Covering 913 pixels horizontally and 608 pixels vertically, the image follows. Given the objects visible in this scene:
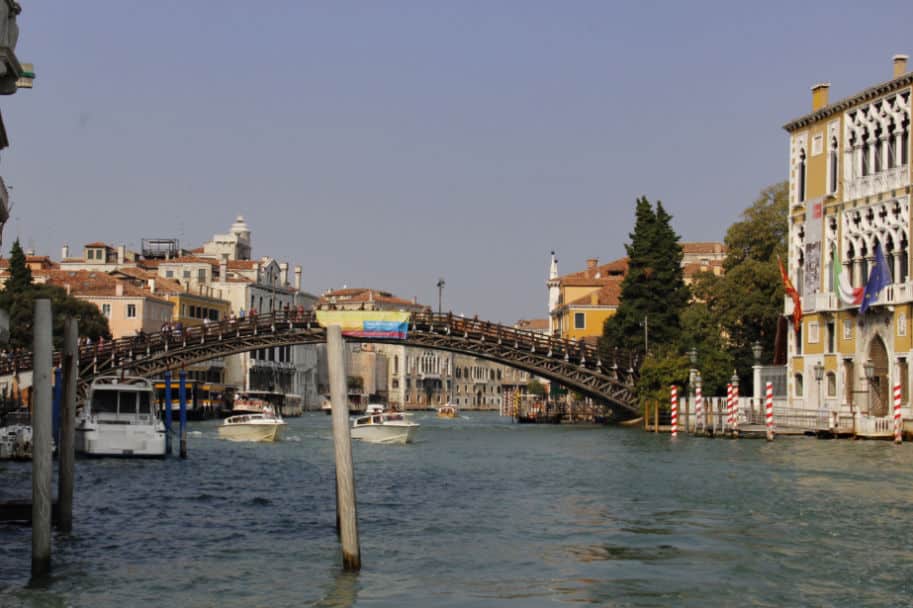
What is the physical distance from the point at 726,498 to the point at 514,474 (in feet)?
20.2

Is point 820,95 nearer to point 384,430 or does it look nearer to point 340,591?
point 384,430

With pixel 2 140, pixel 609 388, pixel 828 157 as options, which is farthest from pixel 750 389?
pixel 2 140

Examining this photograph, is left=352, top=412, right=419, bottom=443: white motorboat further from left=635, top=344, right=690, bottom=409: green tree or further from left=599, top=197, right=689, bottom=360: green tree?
left=599, top=197, right=689, bottom=360: green tree

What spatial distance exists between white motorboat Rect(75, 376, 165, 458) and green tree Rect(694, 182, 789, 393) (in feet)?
73.1

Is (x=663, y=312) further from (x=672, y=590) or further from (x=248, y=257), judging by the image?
(x=248, y=257)

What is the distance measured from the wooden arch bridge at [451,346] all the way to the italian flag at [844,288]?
10957 mm

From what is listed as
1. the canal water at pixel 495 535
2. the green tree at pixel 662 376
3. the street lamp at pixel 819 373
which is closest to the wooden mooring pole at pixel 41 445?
the canal water at pixel 495 535

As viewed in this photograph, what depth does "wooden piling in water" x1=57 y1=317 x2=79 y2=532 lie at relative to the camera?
16266mm

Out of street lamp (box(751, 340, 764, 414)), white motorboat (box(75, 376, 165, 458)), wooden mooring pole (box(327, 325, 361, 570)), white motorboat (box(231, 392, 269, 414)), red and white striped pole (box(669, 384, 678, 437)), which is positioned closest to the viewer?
wooden mooring pole (box(327, 325, 361, 570))

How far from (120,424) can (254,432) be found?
39.3 ft

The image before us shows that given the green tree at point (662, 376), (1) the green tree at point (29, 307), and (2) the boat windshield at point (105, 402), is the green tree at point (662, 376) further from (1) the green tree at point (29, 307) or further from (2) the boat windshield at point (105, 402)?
(1) the green tree at point (29, 307)

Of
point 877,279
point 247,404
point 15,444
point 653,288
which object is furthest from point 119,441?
point 247,404

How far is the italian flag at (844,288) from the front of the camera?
36.7m

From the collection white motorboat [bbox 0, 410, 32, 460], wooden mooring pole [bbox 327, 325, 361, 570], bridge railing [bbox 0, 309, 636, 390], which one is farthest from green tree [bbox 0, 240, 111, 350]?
wooden mooring pole [bbox 327, 325, 361, 570]
